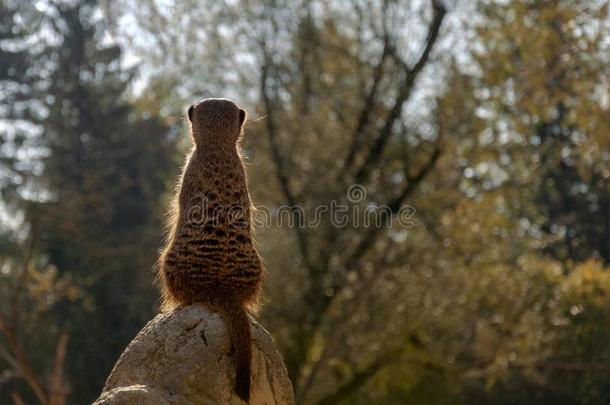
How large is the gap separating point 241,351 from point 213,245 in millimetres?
748

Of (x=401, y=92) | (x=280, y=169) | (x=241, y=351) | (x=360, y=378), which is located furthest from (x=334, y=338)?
(x=241, y=351)

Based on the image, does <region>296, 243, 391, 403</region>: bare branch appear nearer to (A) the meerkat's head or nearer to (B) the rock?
(A) the meerkat's head

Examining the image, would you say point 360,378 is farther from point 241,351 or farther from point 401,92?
point 241,351

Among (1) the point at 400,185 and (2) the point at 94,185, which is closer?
(1) the point at 400,185

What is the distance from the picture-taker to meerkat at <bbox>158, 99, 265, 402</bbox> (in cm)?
593

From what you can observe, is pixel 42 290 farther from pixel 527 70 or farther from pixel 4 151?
pixel 4 151

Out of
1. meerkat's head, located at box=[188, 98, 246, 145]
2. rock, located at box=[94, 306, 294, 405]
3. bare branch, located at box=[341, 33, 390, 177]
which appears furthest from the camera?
bare branch, located at box=[341, 33, 390, 177]

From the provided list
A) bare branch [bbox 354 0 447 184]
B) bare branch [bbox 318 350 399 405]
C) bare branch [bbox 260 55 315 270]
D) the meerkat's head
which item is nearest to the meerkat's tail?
the meerkat's head

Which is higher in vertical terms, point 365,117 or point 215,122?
point 365,117

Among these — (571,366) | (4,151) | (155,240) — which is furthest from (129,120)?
(571,366)

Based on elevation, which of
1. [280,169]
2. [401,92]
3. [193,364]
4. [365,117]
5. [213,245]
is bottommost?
[193,364]

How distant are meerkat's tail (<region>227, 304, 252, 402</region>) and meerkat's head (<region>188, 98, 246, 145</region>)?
127cm

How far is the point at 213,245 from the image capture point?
19.5ft

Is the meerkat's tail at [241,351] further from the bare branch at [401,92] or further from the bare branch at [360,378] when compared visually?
the bare branch at [401,92]
